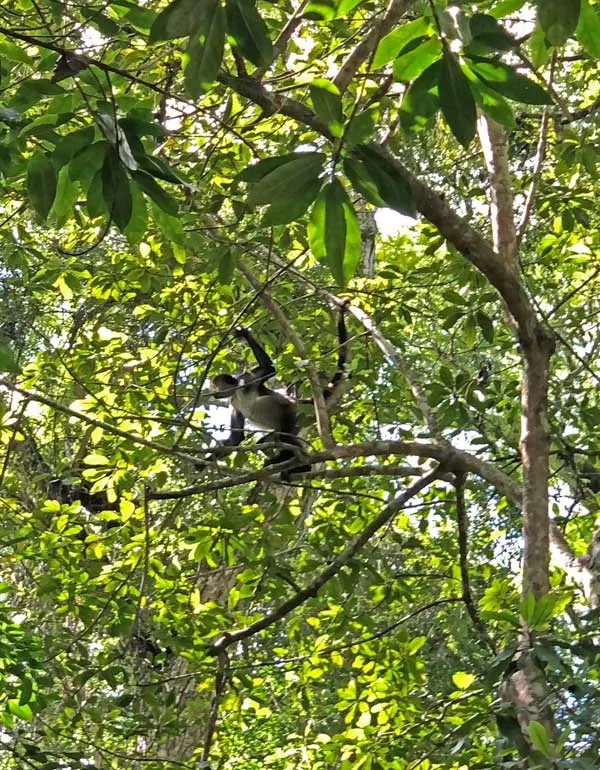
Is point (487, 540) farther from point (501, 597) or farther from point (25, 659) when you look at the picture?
point (25, 659)

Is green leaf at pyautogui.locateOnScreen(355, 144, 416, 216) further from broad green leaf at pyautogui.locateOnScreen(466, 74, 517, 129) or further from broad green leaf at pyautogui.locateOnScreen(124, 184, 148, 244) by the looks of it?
broad green leaf at pyautogui.locateOnScreen(124, 184, 148, 244)

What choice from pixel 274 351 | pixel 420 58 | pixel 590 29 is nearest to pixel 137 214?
pixel 420 58

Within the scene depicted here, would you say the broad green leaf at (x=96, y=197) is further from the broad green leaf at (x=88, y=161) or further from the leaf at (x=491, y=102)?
the leaf at (x=491, y=102)

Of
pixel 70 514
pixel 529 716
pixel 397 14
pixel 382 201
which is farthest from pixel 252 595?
pixel 382 201

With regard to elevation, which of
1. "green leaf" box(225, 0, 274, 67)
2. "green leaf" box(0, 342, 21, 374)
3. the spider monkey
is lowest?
"green leaf" box(0, 342, 21, 374)

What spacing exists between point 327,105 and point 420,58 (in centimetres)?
14

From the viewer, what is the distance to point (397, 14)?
2182 millimetres

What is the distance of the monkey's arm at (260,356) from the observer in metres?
4.82

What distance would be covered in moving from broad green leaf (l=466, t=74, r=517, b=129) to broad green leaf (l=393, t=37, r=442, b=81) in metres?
0.05

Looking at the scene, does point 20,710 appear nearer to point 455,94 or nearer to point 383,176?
point 383,176

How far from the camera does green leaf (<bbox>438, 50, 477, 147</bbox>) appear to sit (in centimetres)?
115

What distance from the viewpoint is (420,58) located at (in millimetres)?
1198

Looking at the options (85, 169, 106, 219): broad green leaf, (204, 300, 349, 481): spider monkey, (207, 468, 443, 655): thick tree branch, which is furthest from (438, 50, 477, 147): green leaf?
(204, 300, 349, 481): spider monkey

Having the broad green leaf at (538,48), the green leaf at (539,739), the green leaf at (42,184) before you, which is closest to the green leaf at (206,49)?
the green leaf at (42,184)
